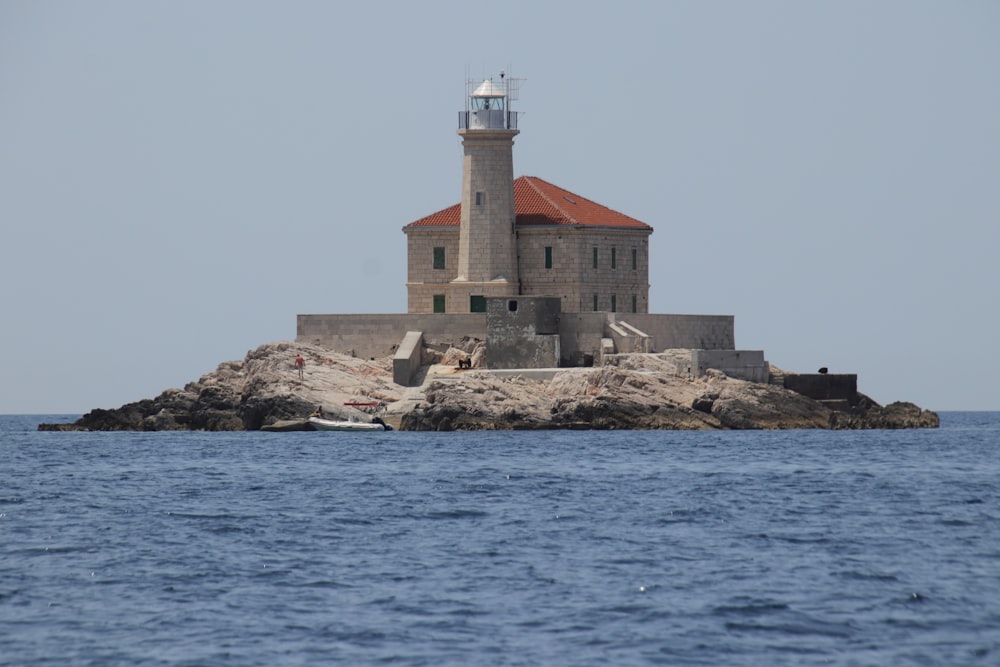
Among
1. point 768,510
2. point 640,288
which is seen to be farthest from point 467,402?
point 768,510

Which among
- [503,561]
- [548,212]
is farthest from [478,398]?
[503,561]

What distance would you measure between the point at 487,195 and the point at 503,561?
30.3 meters

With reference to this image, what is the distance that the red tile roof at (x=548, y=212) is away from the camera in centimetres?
5131

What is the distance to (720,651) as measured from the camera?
611 inches

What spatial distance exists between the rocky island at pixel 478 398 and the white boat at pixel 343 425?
36 cm

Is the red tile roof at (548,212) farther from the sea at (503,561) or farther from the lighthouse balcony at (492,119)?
the sea at (503,561)

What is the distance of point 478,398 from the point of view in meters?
44.9

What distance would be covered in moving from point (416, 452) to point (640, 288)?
16.5 m

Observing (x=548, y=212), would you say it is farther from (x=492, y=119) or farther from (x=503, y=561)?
(x=503, y=561)

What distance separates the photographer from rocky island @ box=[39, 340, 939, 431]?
44.9m

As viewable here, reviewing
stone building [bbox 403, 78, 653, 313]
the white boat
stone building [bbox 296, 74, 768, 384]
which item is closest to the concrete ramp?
stone building [bbox 296, 74, 768, 384]

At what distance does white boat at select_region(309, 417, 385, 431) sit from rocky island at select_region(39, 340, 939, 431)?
363 mm

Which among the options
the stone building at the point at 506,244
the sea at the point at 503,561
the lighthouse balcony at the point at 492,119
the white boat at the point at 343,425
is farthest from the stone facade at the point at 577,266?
the sea at the point at 503,561

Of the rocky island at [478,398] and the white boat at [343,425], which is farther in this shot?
the white boat at [343,425]
